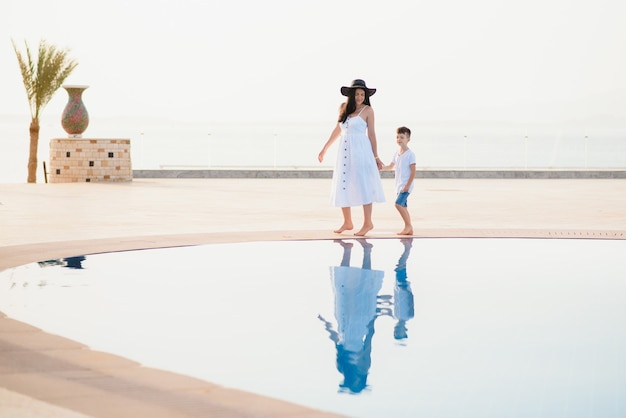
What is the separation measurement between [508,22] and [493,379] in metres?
53.3

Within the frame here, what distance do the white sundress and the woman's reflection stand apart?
4.62 feet

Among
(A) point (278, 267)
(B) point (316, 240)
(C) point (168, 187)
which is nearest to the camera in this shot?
(A) point (278, 267)

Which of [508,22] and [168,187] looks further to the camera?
[508,22]

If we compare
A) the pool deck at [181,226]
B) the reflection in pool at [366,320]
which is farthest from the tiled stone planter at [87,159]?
the reflection in pool at [366,320]

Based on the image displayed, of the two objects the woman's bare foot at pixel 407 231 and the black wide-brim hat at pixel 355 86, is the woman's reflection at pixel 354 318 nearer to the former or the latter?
the woman's bare foot at pixel 407 231

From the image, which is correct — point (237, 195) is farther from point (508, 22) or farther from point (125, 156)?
point (508, 22)

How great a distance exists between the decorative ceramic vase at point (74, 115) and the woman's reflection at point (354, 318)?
45.3ft

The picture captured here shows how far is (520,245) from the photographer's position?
9.72 metres

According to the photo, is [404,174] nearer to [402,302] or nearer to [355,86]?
[355,86]

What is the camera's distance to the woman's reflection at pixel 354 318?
453 centimetres

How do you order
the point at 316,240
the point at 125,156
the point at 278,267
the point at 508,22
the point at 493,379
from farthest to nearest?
the point at 508,22 < the point at 125,156 < the point at 316,240 < the point at 278,267 < the point at 493,379

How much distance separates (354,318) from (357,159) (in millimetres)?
4580

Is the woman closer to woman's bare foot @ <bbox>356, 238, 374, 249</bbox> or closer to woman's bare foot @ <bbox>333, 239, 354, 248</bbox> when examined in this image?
woman's bare foot @ <bbox>356, 238, 374, 249</bbox>

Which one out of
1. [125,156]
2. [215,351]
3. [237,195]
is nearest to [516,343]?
→ [215,351]
